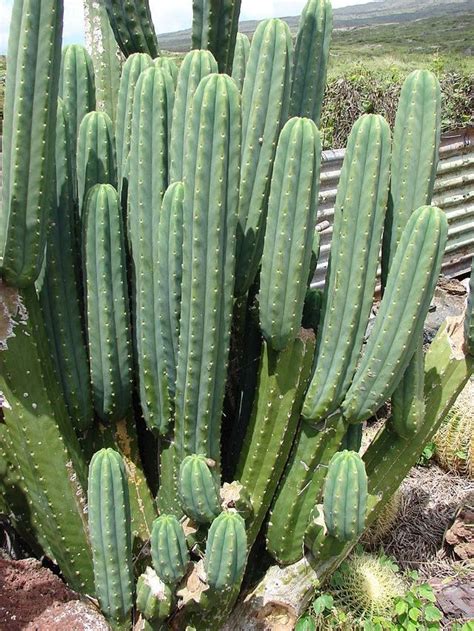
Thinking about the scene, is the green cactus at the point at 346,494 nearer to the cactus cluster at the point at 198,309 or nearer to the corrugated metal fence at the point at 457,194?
the cactus cluster at the point at 198,309

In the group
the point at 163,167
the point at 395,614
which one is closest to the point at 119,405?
the point at 163,167

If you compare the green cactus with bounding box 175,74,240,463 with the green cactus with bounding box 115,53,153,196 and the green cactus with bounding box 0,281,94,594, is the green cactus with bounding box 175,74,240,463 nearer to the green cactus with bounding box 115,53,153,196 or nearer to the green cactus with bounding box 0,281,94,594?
the green cactus with bounding box 0,281,94,594

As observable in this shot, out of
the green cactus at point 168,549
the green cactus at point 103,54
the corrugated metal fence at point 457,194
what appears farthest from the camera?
the corrugated metal fence at point 457,194

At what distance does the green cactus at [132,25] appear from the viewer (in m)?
2.71

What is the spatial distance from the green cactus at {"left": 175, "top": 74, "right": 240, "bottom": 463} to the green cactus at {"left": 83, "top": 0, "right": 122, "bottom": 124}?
39.3 inches

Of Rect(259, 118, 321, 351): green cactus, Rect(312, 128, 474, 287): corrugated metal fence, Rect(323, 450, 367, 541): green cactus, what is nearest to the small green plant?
Rect(323, 450, 367, 541): green cactus

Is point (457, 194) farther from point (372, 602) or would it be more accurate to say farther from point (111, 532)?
point (111, 532)

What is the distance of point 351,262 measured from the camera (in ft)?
7.84

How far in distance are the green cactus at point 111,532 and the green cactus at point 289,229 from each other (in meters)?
0.74

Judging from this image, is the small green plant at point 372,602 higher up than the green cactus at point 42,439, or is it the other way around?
the green cactus at point 42,439

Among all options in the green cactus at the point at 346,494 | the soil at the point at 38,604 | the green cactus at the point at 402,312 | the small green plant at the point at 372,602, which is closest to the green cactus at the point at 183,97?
the green cactus at the point at 402,312

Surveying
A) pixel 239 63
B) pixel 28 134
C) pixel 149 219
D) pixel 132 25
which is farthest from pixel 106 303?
pixel 239 63

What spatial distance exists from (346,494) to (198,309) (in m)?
0.79

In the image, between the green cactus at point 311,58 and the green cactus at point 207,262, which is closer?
the green cactus at point 207,262
